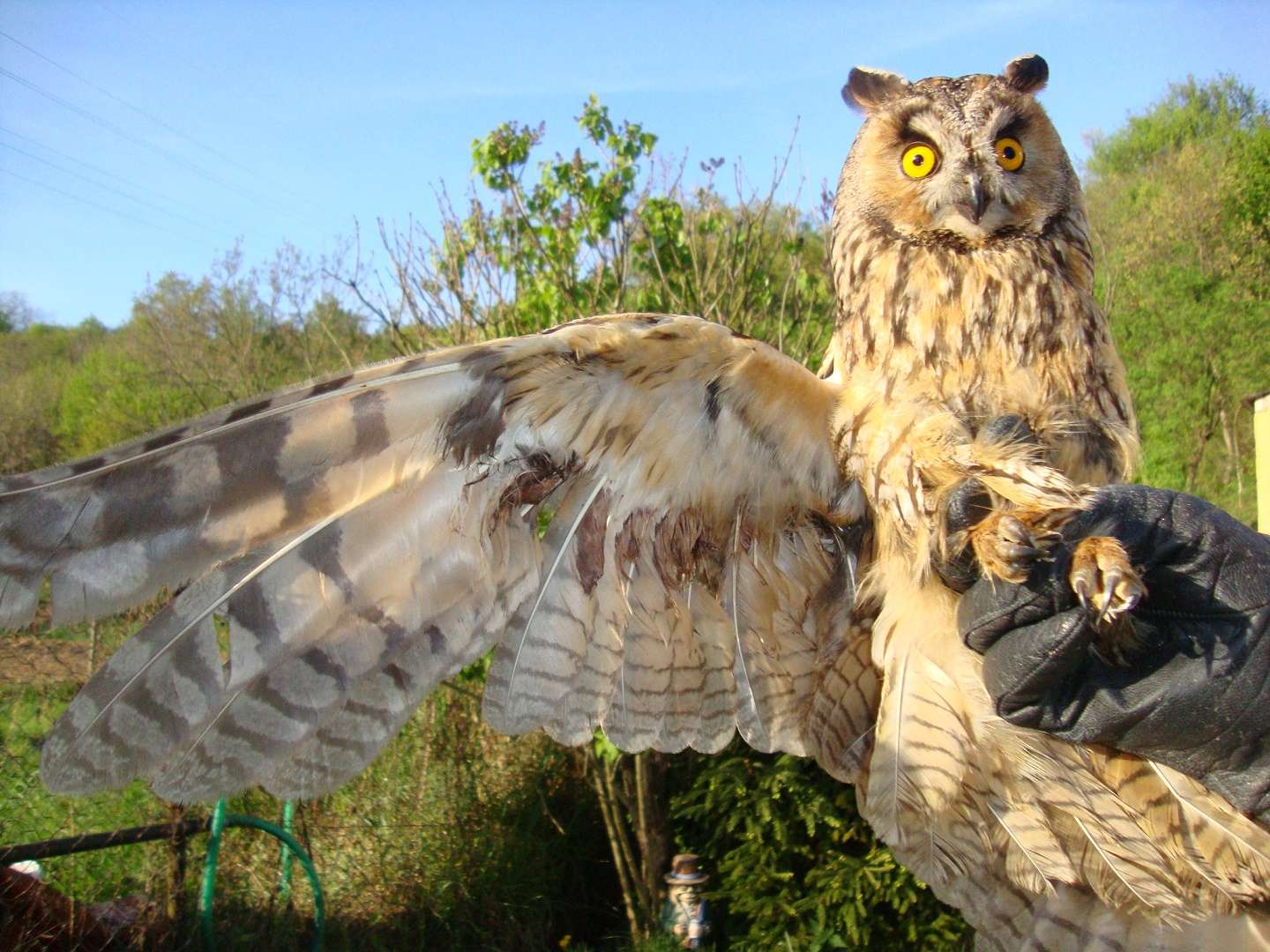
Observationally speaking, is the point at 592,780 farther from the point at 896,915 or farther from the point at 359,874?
the point at 896,915

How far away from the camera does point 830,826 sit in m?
5.28

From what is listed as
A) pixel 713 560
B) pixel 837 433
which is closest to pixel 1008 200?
pixel 837 433

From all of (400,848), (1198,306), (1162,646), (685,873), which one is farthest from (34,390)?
(1198,306)

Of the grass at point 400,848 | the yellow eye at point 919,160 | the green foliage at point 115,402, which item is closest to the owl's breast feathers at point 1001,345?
the yellow eye at point 919,160

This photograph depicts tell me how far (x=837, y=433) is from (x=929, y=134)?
939mm

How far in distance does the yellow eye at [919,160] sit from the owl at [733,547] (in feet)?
0.08

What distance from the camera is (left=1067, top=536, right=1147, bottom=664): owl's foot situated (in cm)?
171

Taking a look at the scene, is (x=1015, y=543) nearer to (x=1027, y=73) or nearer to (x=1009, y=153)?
(x=1009, y=153)

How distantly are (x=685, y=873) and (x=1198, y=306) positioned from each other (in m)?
19.7

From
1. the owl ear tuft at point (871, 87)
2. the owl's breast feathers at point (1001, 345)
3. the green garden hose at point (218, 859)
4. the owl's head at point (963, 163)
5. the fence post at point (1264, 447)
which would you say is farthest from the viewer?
the fence post at point (1264, 447)

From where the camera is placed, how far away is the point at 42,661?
4.81 m

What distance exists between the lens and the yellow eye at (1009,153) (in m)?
2.58

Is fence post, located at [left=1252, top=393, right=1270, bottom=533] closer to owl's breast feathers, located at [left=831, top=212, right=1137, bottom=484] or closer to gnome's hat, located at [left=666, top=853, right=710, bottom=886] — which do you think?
gnome's hat, located at [left=666, top=853, right=710, bottom=886]

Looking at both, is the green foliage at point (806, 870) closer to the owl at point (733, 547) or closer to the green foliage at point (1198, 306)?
the owl at point (733, 547)
